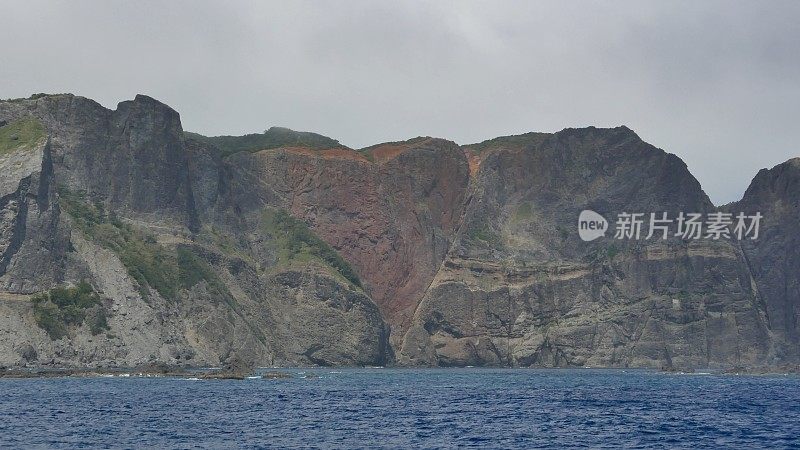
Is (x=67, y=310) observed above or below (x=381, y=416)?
above

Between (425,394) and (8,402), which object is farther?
(425,394)

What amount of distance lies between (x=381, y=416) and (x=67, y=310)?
103 metres

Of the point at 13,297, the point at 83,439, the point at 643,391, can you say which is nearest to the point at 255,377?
the point at 13,297

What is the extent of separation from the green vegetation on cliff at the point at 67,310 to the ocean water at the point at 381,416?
28.2 m

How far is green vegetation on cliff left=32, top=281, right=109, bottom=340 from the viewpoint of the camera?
180 metres

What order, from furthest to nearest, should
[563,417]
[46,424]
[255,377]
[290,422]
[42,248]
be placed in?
[42,248] → [255,377] → [563,417] → [290,422] → [46,424]

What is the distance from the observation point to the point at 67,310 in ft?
610

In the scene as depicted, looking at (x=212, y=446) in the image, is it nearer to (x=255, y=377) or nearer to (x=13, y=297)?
(x=255, y=377)

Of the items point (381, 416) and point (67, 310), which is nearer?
point (381, 416)

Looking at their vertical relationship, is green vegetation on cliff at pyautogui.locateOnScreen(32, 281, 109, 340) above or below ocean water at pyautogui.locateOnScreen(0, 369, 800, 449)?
above

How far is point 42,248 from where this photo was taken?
193 meters

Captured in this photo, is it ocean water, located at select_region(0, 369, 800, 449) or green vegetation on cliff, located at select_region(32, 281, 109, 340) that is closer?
ocean water, located at select_region(0, 369, 800, 449)

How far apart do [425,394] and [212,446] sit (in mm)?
66466

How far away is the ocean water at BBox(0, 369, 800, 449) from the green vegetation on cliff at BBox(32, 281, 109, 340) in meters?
28.2
